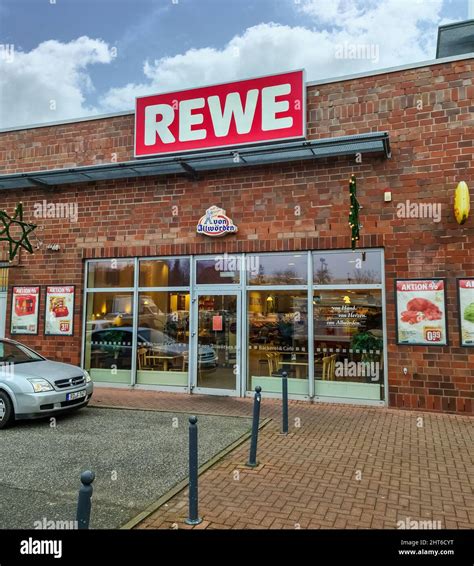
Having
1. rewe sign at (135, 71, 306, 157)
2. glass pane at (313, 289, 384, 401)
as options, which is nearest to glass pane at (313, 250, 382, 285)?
glass pane at (313, 289, 384, 401)

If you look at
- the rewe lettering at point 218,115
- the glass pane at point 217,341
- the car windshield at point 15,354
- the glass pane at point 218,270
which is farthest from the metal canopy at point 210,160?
the car windshield at point 15,354

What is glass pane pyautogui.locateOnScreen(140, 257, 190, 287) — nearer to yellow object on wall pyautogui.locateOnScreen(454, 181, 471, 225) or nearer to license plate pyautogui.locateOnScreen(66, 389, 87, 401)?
license plate pyautogui.locateOnScreen(66, 389, 87, 401)

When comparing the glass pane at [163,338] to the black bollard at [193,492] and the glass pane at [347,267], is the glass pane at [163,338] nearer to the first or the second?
the glass pane at [347,267]

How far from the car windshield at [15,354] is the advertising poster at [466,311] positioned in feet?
25.3

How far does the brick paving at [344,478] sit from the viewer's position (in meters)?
4.20

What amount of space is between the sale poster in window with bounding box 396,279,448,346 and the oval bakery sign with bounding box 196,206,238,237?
3.71 meters

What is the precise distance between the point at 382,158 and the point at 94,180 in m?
6.79

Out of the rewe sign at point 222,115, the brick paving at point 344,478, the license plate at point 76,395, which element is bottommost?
the brick paving at point 344,478

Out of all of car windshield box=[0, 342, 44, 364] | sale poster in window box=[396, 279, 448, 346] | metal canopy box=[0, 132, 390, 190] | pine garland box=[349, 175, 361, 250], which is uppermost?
metal canopy box=[0, 132, 390, 190]

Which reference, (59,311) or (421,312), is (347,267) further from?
(59,311)

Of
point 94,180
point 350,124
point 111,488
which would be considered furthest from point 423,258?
point 94,180

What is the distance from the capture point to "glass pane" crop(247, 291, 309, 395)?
970cm

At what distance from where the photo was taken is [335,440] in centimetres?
674

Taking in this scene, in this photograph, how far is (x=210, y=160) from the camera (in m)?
9.95
